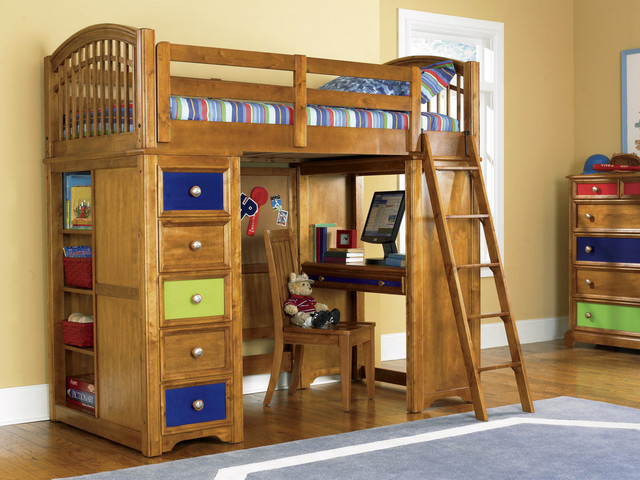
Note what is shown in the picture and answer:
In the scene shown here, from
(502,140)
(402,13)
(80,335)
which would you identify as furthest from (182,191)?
(502,140)

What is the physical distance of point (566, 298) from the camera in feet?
22.9

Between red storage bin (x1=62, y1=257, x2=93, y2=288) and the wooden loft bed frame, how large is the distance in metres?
0.51

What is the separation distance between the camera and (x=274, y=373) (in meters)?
4.52

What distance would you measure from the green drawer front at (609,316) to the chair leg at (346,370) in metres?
2.61

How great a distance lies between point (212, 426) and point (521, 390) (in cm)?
154

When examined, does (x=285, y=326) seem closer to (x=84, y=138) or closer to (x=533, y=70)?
(x=84, y=138)

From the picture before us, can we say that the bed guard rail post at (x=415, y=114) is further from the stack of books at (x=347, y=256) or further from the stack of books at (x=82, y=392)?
the stack of books at (x=82, y=392)

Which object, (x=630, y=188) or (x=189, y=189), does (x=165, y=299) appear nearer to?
(x=189, y=189)

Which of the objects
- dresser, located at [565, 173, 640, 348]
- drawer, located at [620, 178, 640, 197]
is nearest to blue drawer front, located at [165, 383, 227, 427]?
dresser, located at [565, 173, 640, 348]

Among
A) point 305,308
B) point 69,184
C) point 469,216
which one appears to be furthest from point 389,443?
point 69,184

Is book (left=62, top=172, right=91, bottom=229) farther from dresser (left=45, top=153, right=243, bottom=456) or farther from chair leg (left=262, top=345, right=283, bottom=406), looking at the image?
chair leg (left=262, top=345, right=283, bottom=406)

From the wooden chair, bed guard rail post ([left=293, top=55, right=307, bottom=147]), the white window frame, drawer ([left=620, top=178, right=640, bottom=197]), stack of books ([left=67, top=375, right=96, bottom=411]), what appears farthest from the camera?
the white window frame

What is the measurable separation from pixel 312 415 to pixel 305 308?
0.60 m

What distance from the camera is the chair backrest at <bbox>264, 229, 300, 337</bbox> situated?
4508mm
